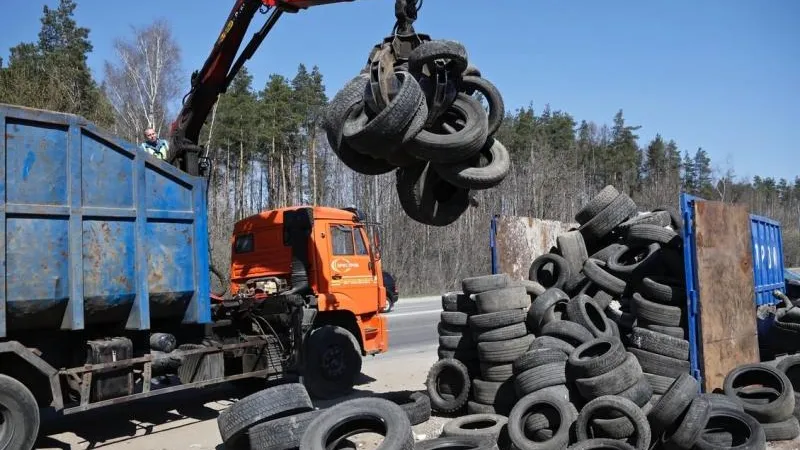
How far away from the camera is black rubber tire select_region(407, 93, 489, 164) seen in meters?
6.74

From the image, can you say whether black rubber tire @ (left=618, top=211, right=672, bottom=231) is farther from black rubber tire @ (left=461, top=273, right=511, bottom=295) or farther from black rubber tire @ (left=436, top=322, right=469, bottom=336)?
black rubber tire @ (left=436, top=322, right=469, bottom=336)

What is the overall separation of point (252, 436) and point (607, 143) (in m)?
71.4

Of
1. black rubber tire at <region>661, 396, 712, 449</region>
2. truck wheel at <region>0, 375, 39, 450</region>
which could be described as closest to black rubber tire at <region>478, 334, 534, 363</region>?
black rubber tire at <region>661, 396, 712, 449</region>

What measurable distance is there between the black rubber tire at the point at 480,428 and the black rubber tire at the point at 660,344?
1.77 meters

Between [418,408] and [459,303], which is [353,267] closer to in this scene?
[459,303]

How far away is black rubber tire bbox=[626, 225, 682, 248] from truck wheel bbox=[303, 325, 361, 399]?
4.54 metres

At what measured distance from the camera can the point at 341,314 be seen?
10.6m

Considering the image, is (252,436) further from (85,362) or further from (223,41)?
(223,41)

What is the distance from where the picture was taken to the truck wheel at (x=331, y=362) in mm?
10016

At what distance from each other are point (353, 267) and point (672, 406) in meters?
5.84

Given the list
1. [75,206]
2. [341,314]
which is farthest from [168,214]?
[341,314]

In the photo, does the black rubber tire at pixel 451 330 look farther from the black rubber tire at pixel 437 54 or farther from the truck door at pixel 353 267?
the black rubber tire at pixel 437 54

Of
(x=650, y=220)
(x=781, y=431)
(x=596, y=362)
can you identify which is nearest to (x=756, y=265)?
(x=650, y=220)

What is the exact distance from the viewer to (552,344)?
748cm
